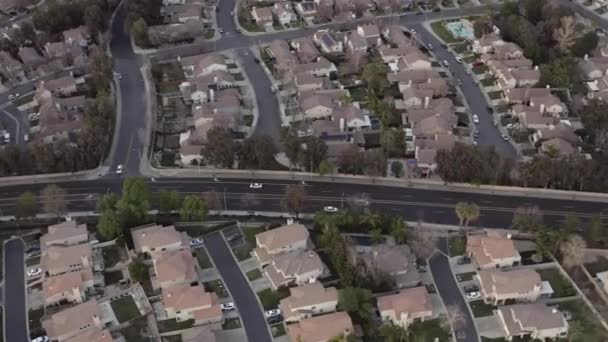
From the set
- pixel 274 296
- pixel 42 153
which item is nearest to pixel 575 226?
pixel 274 296

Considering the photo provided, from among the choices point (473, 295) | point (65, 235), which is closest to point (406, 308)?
point (473, 295)

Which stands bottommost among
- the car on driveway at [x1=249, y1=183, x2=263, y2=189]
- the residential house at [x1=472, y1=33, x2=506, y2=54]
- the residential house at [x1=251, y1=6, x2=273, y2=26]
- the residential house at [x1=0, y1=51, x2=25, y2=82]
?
the car on driveway at [x1=249, y1=183, x2=263, y2=189]

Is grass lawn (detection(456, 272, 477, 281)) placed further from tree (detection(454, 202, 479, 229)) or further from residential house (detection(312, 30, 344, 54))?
residential house (detection(312, 30, 344, 54))

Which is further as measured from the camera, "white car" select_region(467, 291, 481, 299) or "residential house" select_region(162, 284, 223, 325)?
"white car" select_region(467, 291, 481, 299)

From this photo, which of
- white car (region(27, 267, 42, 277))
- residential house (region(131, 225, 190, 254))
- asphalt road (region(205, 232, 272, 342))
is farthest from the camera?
residential house (region(131, 225, 190, 254))

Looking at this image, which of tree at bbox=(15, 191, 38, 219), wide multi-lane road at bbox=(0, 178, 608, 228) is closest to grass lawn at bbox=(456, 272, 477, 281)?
wide multi-lane road at bbox=(0, 178, 608, 228)

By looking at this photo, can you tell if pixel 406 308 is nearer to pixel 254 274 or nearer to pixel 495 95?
pixel 254 274

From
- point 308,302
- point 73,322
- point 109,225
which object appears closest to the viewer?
point 73,322
